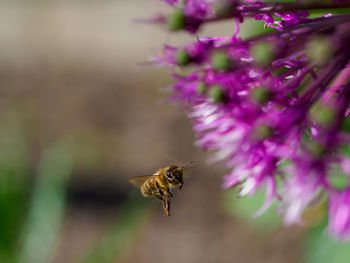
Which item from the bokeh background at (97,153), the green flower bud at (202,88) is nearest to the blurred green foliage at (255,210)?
the bokeh background at (97,153)

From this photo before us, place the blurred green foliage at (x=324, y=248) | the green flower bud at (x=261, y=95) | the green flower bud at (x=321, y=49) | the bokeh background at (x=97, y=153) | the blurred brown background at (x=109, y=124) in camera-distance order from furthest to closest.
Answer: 1. the blurred brown background at (x=109, y=124)
2. the bokeh background at (x=97, y=153)
3. the blurred green foliage at (x=324, y=248)
4. the green flower bud at (x=261, y=95)
5. the green flower bud at (x=321, y=49)

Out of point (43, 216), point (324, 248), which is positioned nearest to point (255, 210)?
point (324, 248)

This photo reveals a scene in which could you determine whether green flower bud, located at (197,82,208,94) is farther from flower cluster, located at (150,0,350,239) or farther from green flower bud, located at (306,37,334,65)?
green flower bud, located at (306,37,334,65)

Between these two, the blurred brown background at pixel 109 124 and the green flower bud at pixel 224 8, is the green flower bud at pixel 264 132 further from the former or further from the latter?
the blurred brown background at pixel 109 124

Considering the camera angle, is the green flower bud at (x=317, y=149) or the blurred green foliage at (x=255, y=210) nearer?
the green flower bud at (x=317, y=149)

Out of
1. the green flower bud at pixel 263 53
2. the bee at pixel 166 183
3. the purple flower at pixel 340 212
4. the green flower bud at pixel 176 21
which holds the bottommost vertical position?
the bee at pixel 166 183

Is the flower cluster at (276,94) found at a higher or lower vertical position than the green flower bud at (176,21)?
lower

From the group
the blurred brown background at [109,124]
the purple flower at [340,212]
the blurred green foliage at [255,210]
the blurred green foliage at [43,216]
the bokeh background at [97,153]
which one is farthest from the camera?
the blurred brown background at [109,124]

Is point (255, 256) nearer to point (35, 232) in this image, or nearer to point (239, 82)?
point (35, 232)
